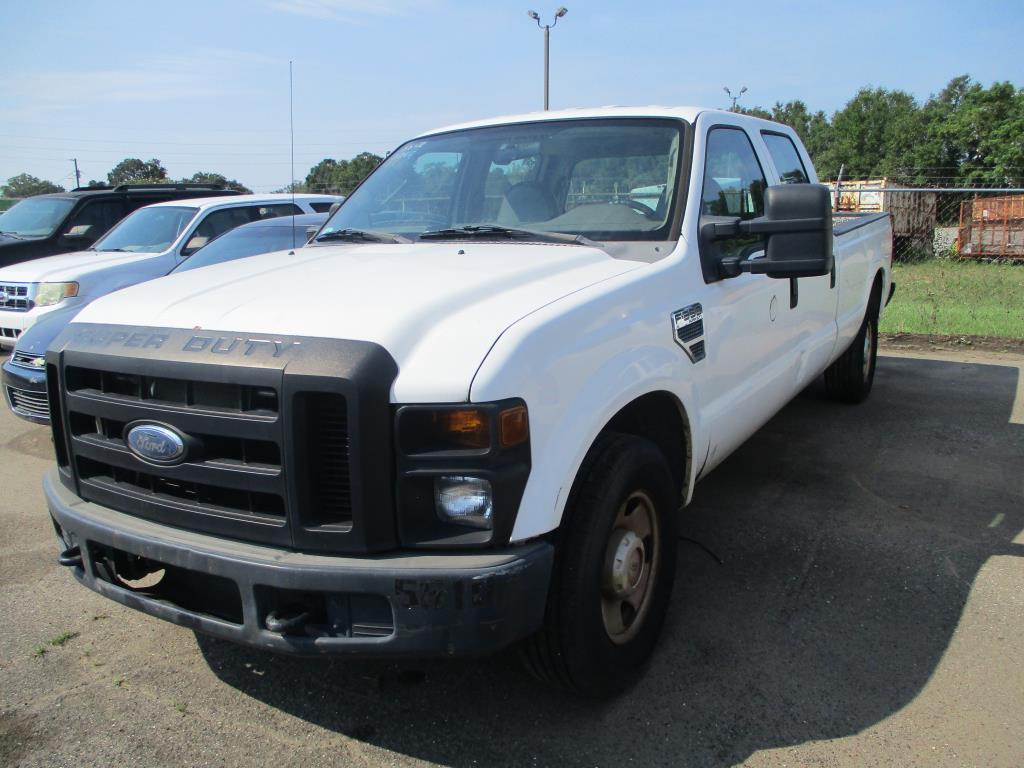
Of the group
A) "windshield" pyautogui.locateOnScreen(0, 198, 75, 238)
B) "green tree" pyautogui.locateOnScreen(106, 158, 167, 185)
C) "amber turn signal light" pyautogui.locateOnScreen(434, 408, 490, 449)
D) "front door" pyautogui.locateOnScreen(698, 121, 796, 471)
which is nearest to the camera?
"amber turn signal light" pyautogui.locateOnScreen(434, 408, 490, 449)

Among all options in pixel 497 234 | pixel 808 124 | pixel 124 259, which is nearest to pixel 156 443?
pixel 497 234

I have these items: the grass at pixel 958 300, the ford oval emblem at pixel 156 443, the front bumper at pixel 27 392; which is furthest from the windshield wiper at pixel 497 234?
the grass at pixel 958 300

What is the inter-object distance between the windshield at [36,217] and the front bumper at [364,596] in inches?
403

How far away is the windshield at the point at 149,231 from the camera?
874 cm

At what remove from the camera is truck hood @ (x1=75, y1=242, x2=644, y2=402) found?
2.30 meters

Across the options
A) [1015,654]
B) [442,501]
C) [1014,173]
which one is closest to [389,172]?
[442,501]

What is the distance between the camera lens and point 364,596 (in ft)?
7.48

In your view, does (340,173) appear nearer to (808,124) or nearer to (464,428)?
(464,428)

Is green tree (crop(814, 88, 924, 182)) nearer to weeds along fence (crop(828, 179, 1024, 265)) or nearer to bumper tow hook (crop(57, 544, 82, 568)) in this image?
weeds along fence (crop(828, 179, 1024, 265))

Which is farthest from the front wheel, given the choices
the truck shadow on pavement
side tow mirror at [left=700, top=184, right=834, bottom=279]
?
side tow mirror at [left=700, top=184, right=834, bottom=279]

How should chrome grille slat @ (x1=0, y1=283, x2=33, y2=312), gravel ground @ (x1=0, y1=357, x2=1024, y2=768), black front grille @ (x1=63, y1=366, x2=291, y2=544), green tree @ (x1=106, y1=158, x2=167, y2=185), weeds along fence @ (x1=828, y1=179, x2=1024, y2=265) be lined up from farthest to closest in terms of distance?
green tree @ (x1=106, y1=158, x2=167, y2=185) < weeds along fence @ (x1=828, y1=179, x2=1024, y2=265) < chrome grille slat @ (x1=0, y1=283, x2=33, y2=312) < gravel ground @ (x1=0, y1=357, x2=1024, y2=768) < black front grille @ (x1=63, y1=366, x2=291, y2=544)

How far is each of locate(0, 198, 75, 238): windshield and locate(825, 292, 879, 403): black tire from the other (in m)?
9.75

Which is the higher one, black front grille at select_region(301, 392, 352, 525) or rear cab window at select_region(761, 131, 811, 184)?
rear cab window at select_region(761, 131, 811, 184)

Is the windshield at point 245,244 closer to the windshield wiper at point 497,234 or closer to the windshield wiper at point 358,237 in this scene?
the windshield wiper at point 358,237
